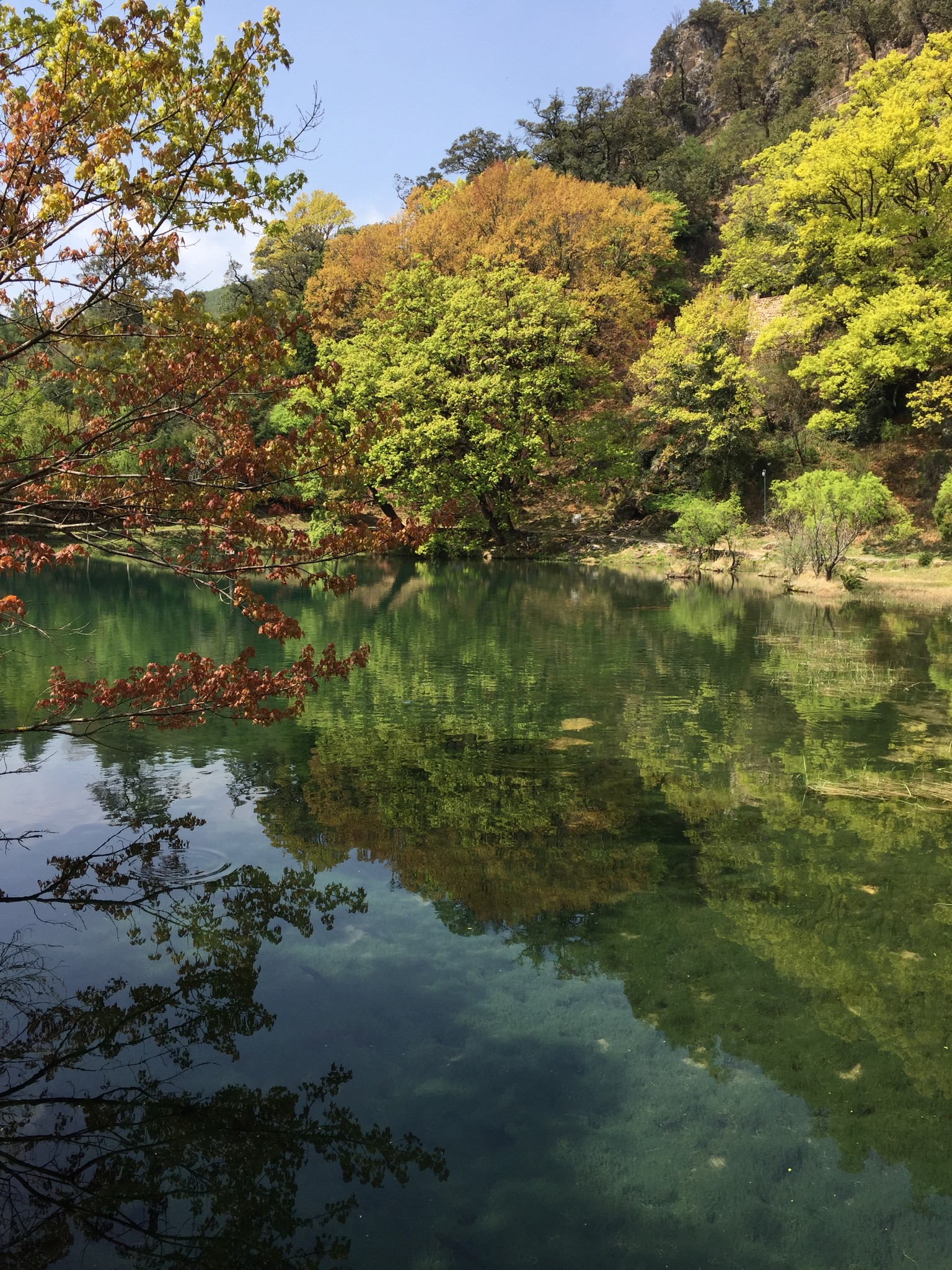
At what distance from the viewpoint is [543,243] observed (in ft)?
142

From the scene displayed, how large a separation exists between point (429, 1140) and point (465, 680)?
36.0ft

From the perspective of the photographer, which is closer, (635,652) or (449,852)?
(449,852)

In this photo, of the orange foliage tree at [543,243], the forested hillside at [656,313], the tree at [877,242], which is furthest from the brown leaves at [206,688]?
the orange foliage tree at [543,243]

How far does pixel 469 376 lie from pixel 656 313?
1453 centimetres

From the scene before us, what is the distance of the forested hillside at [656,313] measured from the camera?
103 ft

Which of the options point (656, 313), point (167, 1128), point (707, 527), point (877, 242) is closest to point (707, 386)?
point (707, 527)

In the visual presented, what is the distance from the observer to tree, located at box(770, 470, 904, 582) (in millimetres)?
24672

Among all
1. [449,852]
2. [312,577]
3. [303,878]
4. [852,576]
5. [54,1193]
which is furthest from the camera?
[852,576]

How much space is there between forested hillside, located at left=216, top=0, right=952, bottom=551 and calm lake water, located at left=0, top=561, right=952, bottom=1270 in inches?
590

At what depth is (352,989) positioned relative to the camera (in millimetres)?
5922

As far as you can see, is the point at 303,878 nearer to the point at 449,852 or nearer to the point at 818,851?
the point at 449,852

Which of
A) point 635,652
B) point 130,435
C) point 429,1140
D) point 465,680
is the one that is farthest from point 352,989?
point 635,652

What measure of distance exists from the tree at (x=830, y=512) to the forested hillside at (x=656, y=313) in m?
5.61

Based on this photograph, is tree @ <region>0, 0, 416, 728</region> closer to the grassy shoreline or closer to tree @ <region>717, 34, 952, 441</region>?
the grassy shoreline
